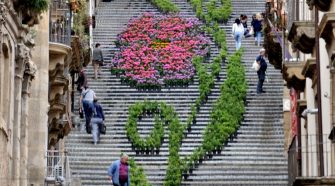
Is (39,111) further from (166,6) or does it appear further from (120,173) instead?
(166,6)

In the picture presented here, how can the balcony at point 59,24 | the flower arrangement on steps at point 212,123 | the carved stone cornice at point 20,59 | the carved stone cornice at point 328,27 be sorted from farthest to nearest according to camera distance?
the flower arrangement on steps at point 212,123
the balcony at point 59,24
the carved stone cornice at point 20,59
the carved stone cornice at point 328,27

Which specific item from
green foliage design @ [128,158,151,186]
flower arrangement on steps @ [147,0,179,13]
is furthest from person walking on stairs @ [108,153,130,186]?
flower arrangement on steps @ [147,0,179,13]

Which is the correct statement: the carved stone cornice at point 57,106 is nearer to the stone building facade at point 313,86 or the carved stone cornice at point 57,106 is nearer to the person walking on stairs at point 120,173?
the person walking on stairs at point 120,173

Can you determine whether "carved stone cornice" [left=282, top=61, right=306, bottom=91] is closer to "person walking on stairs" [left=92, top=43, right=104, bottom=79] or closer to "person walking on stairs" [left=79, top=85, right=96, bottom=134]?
"person walking on stairs" [left=79, top=85, right=96, bottom=134]

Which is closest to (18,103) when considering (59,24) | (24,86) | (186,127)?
(24,86)

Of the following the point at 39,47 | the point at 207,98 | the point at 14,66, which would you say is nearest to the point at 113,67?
the point at 207,98

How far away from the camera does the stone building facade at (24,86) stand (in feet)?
92.4

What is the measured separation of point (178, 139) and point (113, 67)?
8491mm

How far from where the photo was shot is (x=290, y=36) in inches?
1371

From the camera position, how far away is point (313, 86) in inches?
1345

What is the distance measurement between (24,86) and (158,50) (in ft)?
91.9

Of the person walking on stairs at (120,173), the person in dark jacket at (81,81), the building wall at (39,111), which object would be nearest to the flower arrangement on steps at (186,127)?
the person in dark jacket at (81,81)

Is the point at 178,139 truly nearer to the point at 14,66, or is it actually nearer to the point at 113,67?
the point at 113,67

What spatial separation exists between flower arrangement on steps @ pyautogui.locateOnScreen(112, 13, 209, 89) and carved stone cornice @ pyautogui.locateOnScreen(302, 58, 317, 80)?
2045 centimetres
